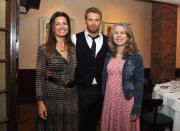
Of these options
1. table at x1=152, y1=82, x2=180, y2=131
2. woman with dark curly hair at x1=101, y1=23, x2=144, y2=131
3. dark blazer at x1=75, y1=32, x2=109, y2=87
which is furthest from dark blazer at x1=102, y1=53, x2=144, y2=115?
table at x1=152, y1=82, x2=180, y2=131

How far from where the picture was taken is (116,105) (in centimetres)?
182

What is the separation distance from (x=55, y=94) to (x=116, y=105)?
0.63m

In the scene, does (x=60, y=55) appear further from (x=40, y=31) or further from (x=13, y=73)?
(x=40, y=31)

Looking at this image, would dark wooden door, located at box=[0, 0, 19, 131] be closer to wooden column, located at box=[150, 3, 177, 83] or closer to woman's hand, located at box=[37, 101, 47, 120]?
woman's hand, located at box=[37, 101, 47, 120]

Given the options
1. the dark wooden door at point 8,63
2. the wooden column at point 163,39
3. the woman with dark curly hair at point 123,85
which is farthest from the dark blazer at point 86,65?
the wooden column at point 163,39

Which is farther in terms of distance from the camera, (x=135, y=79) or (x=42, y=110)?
(x=135, y=79)

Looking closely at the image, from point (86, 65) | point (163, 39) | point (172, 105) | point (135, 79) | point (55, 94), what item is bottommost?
point (172, 105)

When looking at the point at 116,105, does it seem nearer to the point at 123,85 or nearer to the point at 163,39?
the point at 123,85

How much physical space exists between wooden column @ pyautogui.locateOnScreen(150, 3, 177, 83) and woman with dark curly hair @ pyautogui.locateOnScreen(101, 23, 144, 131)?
11.8ft

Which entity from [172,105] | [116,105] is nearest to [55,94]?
[116,105]

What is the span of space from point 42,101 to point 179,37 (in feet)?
18.1

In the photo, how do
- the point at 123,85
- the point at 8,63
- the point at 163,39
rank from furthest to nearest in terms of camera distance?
1. the point at 163,39
2. the point at 123,85
3. the point at 8,63

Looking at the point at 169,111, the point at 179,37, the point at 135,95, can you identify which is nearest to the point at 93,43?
the point at 135,95

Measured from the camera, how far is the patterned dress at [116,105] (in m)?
1.79
